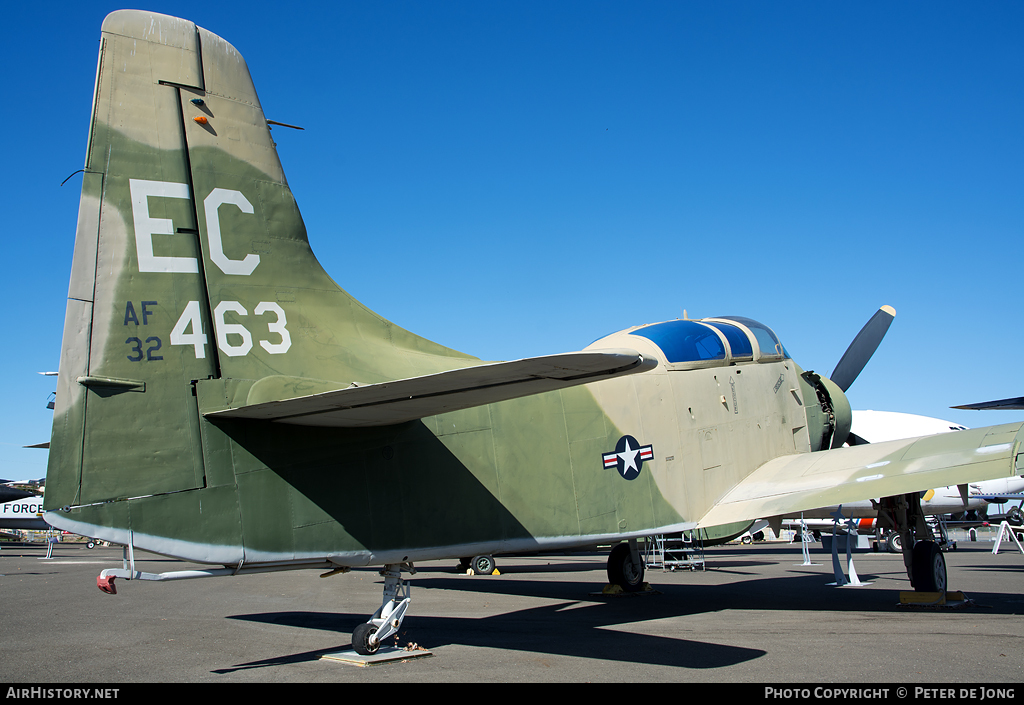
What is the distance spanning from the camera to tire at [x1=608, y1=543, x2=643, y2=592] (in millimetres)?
12953

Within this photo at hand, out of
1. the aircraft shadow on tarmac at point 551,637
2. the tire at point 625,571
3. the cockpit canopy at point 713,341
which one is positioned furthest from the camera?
the tire at point 625,571

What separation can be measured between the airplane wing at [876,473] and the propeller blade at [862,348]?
4.10 meters

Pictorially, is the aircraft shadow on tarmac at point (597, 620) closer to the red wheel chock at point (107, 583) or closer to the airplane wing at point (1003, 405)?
the red wheel chock at point (107, 583)

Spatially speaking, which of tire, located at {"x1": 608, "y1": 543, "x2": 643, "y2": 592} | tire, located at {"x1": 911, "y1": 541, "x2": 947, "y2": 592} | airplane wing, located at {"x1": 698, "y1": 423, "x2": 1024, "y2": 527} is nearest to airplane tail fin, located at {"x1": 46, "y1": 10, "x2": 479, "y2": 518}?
airplane wing, located at {"x1": 698, "y1": 423, "x2": 1024, "y2": 527}

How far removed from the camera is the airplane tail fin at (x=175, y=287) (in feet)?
19.1

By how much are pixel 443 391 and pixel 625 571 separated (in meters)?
9.07

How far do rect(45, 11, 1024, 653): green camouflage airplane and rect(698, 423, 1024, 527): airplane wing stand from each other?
6cm

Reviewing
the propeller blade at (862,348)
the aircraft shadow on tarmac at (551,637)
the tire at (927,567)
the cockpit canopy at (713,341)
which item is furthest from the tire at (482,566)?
the tire at (927,567)

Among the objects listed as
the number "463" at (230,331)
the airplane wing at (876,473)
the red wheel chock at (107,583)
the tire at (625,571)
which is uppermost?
the number "463" at (230,331)

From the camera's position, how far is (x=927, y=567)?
10.8m

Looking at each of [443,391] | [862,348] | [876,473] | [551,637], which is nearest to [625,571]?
[551,637]

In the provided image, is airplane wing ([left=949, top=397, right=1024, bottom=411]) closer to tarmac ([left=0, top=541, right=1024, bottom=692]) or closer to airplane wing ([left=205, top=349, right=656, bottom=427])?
tarmac ([left=0, top=541, right=1024, bottom=692])

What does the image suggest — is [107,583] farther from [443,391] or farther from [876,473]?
[876,473]
